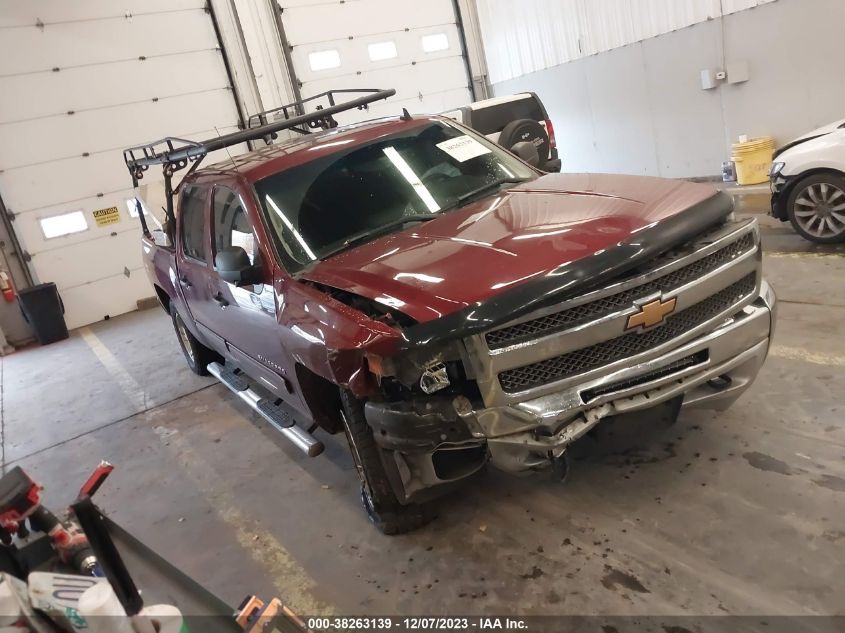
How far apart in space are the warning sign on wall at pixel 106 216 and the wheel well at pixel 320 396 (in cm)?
878

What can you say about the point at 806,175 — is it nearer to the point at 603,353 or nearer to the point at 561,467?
the point at 603,353


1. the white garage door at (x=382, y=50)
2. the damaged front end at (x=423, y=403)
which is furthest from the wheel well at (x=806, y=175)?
the white garage door at (x=382, y=50)

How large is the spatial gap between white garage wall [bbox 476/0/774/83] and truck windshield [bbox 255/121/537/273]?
20.6 ft

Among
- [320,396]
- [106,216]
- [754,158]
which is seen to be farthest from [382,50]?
[320,396]

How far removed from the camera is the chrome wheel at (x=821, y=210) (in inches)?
200

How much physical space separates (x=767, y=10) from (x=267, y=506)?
26.5ft

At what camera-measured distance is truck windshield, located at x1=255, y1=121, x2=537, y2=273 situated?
3.30 meters

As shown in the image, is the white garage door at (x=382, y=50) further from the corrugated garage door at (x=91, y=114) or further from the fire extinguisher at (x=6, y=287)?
the fire extinguisher at (x=6, y=287)

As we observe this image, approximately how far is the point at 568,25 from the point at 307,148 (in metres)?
8.51

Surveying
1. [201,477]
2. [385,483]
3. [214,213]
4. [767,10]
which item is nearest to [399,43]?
[767,10]

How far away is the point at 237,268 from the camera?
3.16 m

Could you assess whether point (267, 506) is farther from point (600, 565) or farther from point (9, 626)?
point (9, 626)

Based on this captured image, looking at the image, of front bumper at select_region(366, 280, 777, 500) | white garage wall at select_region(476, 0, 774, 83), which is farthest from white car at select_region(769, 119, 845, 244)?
white garage wall at select_region(476, 0, 774, 83)

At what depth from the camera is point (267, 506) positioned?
3.58 meters
